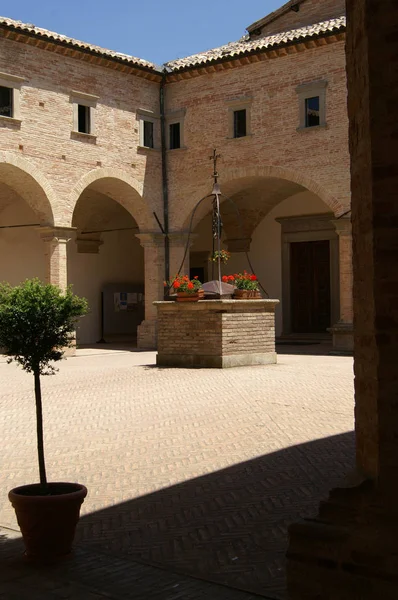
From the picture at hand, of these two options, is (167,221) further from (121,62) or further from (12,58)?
(12,58)

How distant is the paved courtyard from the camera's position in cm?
457

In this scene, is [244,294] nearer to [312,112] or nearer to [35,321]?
[312,112]

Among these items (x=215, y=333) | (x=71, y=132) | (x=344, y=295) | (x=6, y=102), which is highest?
(x=6, y=102)

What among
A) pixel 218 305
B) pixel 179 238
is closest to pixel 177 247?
pixel 179 238

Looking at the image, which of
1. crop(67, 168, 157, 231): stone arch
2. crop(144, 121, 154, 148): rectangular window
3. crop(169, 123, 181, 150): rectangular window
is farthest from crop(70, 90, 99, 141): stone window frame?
crop(169, 123, 181, 150): rectangular window

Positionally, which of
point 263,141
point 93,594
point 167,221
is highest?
point 263,141

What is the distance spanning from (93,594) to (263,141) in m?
18.5

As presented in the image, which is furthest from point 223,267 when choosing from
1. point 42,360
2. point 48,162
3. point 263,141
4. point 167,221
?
point 42,360

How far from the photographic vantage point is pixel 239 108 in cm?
2175

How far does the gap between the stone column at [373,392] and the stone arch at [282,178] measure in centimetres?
1658

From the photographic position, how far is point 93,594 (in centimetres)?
394

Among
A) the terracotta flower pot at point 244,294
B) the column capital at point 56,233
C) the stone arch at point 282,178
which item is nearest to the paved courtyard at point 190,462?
the terracotta flower pot at point 244,294

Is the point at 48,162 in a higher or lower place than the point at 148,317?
higher

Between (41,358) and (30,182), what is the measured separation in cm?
1566
